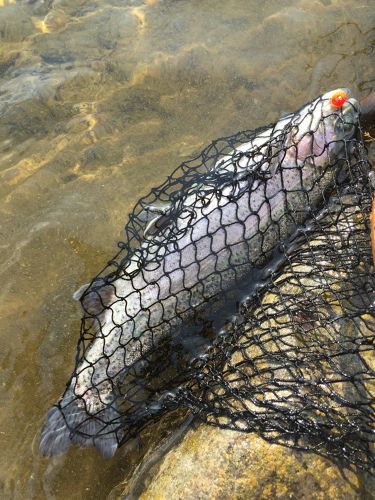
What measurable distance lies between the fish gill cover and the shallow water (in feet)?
1.03

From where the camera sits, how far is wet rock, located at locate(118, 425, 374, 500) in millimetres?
2938

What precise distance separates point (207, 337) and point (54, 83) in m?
3.85

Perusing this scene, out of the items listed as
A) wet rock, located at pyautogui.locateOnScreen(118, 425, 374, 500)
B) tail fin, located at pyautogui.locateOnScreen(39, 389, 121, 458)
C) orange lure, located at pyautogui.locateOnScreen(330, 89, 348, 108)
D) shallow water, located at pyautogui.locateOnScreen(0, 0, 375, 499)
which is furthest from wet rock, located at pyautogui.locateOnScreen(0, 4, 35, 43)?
wet rock, located at pyautogui.locateOnScreen(118, 425, 374, 500)

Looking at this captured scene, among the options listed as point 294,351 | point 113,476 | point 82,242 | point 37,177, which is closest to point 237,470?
point 294,351

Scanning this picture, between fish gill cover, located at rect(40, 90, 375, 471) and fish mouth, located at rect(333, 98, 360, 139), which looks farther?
fish mouth, located at rect(333, 98, 360, 139)

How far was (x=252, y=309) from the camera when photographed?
396 centimetres

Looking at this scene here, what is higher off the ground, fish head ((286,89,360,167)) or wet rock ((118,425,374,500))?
fish head ((286,89,360,167))

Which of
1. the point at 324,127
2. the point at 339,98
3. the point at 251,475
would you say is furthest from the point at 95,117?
the point at 251,475

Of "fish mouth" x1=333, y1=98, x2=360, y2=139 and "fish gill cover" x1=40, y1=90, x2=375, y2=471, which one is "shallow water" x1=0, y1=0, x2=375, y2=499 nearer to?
"fish gill cover" x1=40, y1=90, x2=375, y2=471

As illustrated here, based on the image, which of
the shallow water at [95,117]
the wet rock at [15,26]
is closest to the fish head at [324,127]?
the shallow water at [95,117]

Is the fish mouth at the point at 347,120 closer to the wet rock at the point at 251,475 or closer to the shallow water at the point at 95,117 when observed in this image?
the shallow water at the point at 95,117

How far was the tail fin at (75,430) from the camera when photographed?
11.9 feet

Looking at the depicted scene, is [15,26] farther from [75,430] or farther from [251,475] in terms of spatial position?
[251,475]

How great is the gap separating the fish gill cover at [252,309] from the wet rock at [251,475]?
94 millimetres
